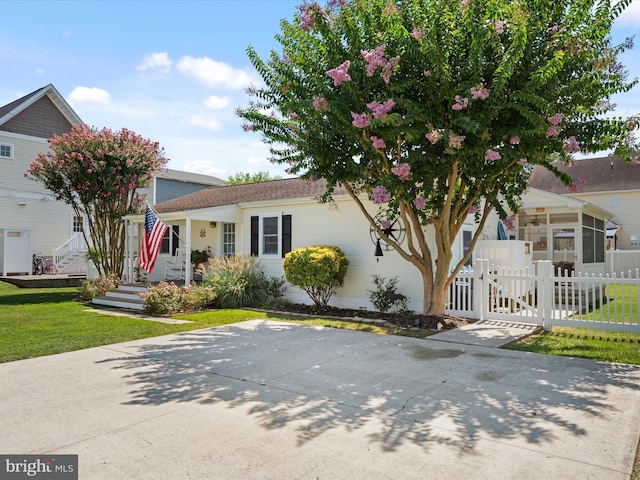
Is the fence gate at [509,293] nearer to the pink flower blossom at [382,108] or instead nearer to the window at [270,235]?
the pink flower blossom at [382,108]

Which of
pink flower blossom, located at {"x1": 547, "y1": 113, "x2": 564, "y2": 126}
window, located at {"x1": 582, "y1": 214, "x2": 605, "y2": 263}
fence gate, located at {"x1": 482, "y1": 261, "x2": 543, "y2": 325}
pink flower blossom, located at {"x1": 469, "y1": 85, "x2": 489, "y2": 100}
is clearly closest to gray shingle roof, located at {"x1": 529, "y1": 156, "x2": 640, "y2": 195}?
window, located at {"x1": 582, "y1": 214, "x2": 605, "y2": 263}

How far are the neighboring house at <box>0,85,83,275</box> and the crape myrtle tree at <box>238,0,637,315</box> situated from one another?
56.5ft

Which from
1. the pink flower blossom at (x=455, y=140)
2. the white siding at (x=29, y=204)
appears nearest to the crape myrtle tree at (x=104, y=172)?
the white siding at (x=29, y=204)

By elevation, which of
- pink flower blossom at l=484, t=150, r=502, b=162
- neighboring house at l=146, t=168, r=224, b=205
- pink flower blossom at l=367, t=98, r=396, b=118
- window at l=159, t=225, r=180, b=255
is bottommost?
window at l=159, t=225, r=180, b=255

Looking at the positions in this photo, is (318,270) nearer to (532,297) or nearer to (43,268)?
(532,297)

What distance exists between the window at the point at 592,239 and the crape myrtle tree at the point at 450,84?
812 centimetres

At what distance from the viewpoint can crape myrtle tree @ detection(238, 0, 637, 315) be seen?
7.03m

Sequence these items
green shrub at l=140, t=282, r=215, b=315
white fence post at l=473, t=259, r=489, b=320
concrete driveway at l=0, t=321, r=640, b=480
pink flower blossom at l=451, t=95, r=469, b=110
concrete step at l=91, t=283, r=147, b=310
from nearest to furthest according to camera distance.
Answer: concrete driveway at l=0, t=321, r=640, b=480, pink flower blossom at l=451, t=95, r=469, b=110, white fence post at l=473, t=259, r=489, b=320, green shrub at l=140, t=282, r=215, b=315, concrete step at l=91, t=283, r=147, b=310

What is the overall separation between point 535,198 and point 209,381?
42.0ft

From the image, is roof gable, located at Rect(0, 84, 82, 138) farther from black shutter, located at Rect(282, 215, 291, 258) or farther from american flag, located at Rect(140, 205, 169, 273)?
black shutter, located at Rect(282, 215, 291, 258)

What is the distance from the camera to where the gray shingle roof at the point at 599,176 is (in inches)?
1035

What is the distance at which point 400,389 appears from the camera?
16.4 ft

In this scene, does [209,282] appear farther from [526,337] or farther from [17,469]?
[17,469]

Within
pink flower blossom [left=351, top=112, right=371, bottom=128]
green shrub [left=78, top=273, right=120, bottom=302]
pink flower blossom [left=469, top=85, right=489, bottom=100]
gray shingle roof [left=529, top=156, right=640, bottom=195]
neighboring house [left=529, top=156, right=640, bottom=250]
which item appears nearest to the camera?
pink flower blossom [left=469, top=85, right=489, bottom=100]
